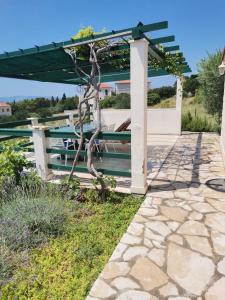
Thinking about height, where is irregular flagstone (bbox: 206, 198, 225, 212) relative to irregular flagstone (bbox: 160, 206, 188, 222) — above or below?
above

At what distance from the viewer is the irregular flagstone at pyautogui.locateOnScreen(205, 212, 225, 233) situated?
3104 mm

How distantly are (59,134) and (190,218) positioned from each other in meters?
3.06

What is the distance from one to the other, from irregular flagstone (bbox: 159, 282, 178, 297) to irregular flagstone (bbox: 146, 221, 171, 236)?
87cm

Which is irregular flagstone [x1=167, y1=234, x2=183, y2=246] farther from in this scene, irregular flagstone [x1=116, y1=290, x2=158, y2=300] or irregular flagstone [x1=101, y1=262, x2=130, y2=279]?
irregular flagstone [x1=116, y1=290, x2=158, y2=300]

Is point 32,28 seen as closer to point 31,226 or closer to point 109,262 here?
point 31,226

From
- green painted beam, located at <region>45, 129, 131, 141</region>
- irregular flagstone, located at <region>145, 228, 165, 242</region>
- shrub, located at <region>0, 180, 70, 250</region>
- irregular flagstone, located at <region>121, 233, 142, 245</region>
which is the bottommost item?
irregular flagstone, located at <region>121, 233, 142, 245</region>

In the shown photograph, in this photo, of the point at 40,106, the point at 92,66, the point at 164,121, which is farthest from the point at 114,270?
the point at 40,106

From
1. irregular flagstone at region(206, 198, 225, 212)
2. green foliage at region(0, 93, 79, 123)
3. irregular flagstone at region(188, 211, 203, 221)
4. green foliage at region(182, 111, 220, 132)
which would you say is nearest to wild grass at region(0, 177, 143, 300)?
irregular flagstone at region(188, 211, 203, 221)

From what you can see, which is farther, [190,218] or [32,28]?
[32,28]

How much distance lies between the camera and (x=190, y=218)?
11.1 ft

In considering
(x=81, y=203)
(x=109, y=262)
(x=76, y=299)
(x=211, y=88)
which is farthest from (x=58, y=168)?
(x=211, y=88)

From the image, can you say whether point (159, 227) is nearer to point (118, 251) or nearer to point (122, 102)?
point (118, 251)

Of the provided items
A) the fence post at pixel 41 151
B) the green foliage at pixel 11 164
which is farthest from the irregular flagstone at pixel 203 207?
the green foliage at pixel 11 164

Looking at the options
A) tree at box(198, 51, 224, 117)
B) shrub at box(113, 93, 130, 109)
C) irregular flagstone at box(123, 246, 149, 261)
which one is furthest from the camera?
shrub at box(113, 93, 130, 109)
